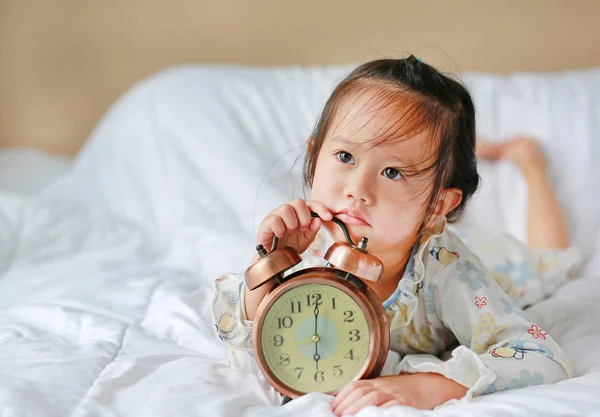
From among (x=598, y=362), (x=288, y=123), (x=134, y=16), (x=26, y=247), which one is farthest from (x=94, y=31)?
(x=598, y=362)

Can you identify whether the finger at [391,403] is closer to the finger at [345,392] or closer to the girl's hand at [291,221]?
the finger at [345,392]

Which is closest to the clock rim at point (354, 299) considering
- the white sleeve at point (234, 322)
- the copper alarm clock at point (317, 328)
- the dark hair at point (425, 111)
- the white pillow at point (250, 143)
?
the copper alarm clock at point (317, 328)

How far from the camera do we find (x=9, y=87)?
2.41 m

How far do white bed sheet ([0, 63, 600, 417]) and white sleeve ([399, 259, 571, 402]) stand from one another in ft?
0.15

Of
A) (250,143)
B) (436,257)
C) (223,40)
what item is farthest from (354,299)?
(223,40)

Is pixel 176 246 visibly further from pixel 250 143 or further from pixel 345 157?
pixel 345 157

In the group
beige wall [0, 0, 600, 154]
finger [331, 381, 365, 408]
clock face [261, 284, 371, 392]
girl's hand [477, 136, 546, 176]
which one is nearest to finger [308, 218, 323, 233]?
clock face [261, 284, 371, 392]

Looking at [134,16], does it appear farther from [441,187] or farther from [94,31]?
[441,187]

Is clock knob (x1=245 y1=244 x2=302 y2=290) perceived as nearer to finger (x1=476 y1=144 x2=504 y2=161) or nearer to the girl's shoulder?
the girl's shoulder

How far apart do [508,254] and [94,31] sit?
5.01 feet

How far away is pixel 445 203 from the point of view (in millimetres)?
1143

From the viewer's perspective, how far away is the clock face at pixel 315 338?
0.95m

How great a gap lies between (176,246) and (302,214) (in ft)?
2.21

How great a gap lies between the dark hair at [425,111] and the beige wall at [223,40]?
39.7 inches
